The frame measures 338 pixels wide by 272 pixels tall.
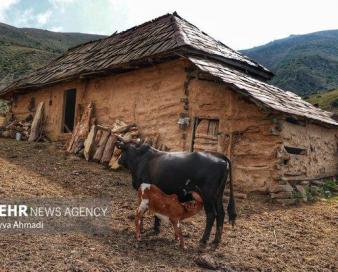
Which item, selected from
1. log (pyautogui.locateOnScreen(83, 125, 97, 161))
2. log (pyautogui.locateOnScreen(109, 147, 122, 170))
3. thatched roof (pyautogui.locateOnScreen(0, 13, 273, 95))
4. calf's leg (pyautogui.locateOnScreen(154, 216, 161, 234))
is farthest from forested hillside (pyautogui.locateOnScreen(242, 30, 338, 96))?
calf's leg (pyautogui.locateOnScreen(154, 216, 161, 234))

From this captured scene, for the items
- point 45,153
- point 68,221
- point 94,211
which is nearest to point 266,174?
point 94,211

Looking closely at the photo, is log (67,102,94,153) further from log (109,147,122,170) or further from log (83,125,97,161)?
log (109,147,122,170)

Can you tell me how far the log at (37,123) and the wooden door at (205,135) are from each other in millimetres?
8949

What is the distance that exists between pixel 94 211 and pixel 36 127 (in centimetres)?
1121

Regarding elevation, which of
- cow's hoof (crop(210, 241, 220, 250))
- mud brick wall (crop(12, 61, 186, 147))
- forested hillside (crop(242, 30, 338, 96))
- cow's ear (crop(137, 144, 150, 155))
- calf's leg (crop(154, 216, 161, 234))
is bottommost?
cow's hoof (crop(210, 241, 220, 250))

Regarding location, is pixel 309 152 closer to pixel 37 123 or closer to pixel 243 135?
pixel 243 135

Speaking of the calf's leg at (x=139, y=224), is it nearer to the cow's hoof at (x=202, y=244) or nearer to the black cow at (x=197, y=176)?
the black cow at (x=197, y=176)

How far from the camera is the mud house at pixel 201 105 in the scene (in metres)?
10.4

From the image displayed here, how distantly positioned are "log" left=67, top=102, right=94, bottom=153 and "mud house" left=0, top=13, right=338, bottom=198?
0.43m

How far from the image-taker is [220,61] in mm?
13586

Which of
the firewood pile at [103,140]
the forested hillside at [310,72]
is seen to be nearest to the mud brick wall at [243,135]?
the firewood pile at [103,140]

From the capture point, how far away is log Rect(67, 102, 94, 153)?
46.3ft

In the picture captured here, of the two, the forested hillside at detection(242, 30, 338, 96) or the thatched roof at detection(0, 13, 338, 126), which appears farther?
the forested hillside at detection(242, 30, 338, 96)

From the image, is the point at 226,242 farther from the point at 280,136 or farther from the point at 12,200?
the point at 280,136
